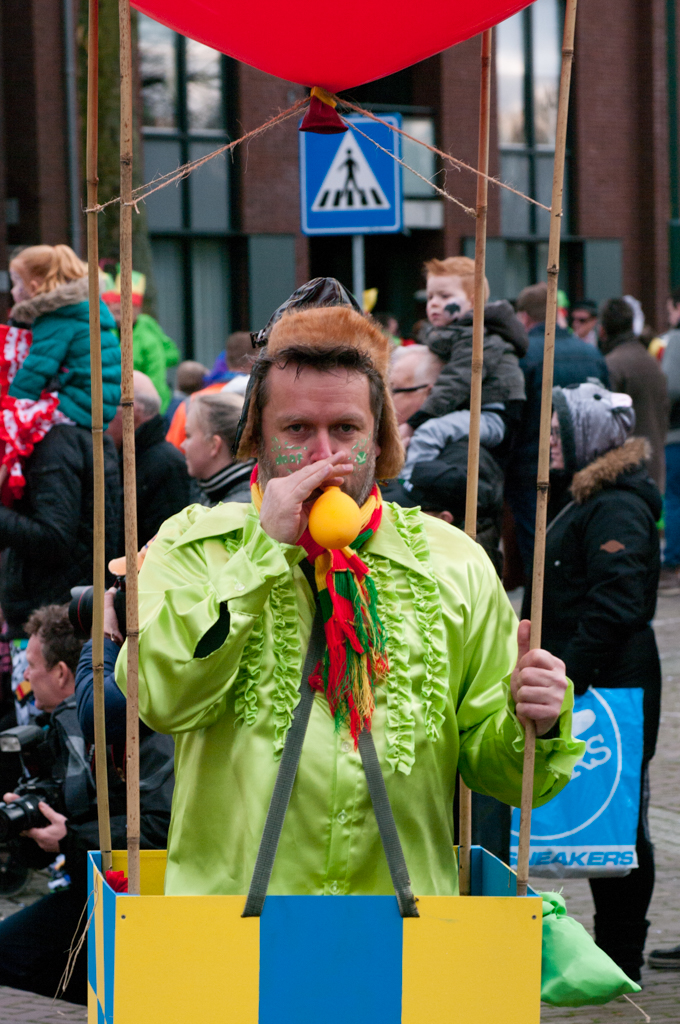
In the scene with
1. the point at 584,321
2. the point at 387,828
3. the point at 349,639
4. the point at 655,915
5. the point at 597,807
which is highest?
the point at 584,321

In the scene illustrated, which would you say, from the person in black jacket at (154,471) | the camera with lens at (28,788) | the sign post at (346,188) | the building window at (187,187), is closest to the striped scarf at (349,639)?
the camera with lens at (28,788)

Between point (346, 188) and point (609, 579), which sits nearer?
Answer: point (609, 579)

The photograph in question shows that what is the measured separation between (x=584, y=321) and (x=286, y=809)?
10516 mm

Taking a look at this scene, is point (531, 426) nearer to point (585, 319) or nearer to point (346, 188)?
point (346, 188)

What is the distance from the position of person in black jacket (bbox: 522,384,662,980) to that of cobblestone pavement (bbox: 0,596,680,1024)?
16cm

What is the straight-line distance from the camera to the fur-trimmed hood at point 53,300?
5.04 meters

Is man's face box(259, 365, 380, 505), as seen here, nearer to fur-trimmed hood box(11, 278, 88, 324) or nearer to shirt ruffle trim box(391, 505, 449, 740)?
shirt ruffle trim box(391, 505, 449, 740)

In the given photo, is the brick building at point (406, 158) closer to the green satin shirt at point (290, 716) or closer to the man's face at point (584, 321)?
the man's face at point (584, 321)

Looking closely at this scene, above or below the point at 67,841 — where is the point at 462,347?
above

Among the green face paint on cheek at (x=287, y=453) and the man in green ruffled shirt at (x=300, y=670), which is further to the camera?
the green face paint on cheek at (x=287, y=453)

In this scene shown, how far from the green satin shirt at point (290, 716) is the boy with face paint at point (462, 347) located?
2.44 metres

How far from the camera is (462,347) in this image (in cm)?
471

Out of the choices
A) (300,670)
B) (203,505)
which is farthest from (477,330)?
(203,505)

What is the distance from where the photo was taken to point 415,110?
19.3m
